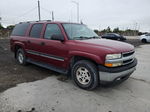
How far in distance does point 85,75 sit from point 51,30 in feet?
6.33

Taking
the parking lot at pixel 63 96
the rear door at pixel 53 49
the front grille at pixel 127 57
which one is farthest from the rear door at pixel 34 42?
the front grille at pixel 127 57

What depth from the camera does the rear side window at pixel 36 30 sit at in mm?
5123

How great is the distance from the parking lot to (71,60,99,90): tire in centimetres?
17

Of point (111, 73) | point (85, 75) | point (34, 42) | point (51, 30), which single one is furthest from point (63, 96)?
point (34, 42)

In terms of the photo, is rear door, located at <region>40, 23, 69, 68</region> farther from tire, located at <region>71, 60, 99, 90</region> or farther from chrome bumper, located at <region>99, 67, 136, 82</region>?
chrome bumper, located at <region>99, 67, 136, 82</region>

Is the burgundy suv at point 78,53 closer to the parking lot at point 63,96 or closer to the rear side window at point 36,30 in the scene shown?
the rear side window at point 36,30

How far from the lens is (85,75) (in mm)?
3832

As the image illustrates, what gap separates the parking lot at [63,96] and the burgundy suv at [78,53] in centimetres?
36

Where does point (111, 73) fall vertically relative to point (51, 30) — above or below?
below

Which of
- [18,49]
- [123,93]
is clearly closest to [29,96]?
[123,93]

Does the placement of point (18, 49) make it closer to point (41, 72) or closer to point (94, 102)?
point (41, 72)

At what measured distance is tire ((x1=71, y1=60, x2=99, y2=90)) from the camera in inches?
141

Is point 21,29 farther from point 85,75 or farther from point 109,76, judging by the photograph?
point 109,76

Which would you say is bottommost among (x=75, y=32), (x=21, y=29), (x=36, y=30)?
(x=75, y=32)
